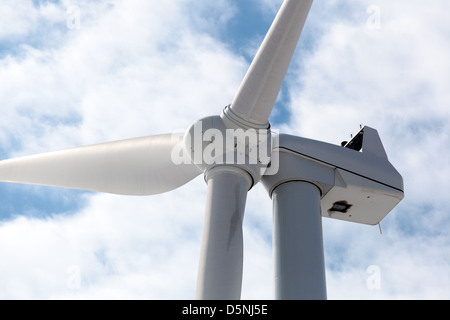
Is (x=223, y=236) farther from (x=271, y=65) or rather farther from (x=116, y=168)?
(x=116, y=168)

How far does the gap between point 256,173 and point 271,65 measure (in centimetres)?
137

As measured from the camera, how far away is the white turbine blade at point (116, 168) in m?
7.90

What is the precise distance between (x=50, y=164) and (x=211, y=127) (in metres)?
2.97

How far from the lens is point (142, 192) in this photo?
814cm

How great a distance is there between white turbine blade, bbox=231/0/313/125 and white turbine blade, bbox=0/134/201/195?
1308 mm

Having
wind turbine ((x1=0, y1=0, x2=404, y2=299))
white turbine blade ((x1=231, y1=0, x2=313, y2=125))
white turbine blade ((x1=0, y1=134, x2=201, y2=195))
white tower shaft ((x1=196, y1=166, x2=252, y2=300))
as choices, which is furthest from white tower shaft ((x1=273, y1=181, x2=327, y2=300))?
white turbine blade ((x1=0, y1=134, x2=201, y2=195))

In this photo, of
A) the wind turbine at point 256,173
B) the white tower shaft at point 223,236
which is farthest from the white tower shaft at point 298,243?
the white tower shaft at point 223,236

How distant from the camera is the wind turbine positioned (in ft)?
21.2

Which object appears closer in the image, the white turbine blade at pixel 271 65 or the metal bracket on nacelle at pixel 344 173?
the white turbine blade at pixel 271 65

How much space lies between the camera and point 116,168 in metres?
8.15

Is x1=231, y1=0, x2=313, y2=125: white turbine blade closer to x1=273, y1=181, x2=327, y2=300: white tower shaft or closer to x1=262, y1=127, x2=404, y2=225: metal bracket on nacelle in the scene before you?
x1=262, y1=127, x2=404, y2=225: metal bracket on nacelle

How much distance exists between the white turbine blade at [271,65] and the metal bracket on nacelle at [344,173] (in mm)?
950

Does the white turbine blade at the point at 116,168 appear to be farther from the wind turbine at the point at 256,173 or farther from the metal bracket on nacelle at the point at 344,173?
the metal bracket on nacelle at the point at 344,173
